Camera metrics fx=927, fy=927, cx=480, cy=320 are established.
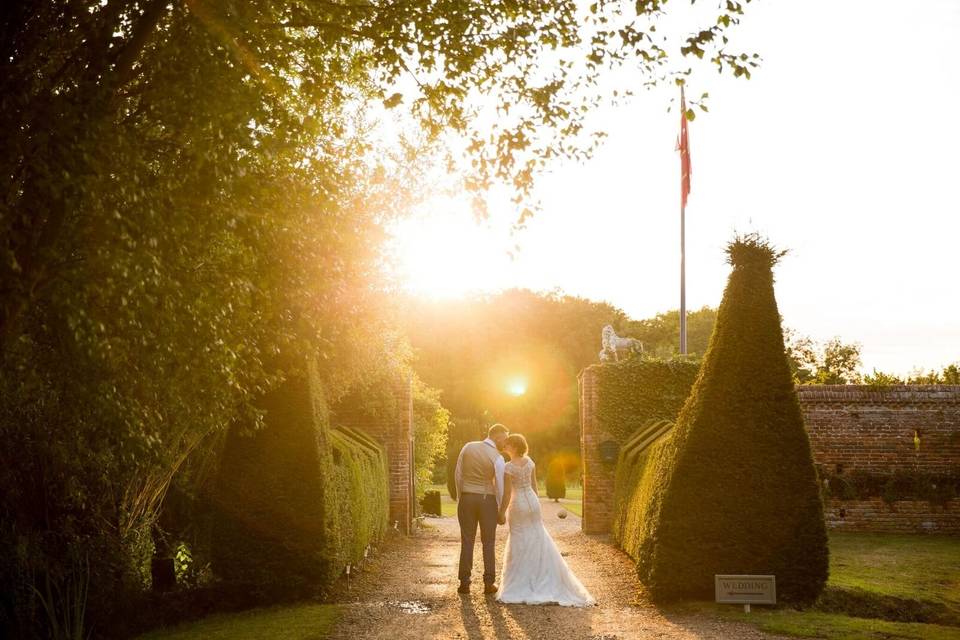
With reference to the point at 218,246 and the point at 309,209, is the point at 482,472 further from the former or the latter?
the point at 218,246

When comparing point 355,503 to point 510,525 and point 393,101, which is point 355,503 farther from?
point 393,101

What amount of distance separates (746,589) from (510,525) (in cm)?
291

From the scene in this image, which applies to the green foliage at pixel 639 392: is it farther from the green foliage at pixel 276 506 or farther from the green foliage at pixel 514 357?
the green foliage at pixel 514 357

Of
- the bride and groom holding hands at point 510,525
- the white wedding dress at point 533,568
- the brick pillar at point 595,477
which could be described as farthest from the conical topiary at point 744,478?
the brick pillar at point 595,477

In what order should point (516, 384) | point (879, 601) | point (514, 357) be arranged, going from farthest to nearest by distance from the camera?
point (514, 357) → point (516, 384) → point (879, 601)

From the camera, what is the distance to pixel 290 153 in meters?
8.53

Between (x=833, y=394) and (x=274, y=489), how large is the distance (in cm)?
1204

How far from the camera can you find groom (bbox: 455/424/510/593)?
10.9m

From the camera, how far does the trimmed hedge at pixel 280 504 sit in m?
9.89

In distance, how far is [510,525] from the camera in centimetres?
1095

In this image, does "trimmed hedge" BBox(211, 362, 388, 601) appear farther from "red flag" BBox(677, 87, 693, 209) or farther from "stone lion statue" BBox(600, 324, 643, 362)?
"red flag" BBox(677, 87, 693, 209)

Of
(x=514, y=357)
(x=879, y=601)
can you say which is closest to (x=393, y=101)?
(x=879, y=601)

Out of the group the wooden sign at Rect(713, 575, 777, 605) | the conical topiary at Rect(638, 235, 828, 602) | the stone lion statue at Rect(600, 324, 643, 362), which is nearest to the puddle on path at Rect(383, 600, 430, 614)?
the conical topiary at Rect(638, 235, 828, 602)

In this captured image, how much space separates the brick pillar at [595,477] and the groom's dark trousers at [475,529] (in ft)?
26.6
